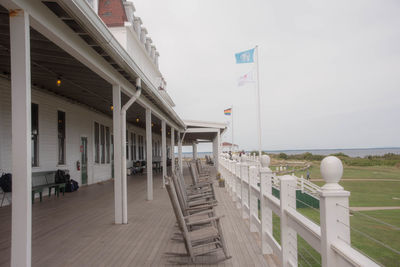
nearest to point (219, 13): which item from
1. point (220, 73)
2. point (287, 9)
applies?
point (287, 9)

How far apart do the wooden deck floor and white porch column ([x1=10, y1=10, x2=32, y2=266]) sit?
1.27 meters

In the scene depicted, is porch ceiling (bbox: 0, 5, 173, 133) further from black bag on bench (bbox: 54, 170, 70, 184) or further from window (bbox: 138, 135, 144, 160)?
window (bbox: 138, 135, 144, 160)

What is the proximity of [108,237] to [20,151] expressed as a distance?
2709 mm

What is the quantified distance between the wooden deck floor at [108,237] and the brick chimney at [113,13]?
10176mm

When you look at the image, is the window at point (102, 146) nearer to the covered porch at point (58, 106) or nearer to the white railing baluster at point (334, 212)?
the covered porch at point (58, 106)

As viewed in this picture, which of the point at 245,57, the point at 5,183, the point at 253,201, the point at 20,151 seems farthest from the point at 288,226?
the point at 245,57

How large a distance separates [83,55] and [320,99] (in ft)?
137

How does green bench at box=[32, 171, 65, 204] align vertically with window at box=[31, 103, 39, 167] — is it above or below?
below

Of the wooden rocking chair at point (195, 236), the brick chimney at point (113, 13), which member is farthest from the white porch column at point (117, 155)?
the brick chimney at point (113, 13)

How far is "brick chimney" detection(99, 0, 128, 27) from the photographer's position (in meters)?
15.4

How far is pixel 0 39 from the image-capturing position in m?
4.50

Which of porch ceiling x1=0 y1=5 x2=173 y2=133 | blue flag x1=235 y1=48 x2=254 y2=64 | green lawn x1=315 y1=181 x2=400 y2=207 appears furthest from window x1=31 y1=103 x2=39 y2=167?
green lawn x1=315 y1=181 x2=400 y2=207

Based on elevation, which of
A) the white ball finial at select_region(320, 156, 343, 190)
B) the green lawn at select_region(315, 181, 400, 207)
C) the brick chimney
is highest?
the brick chimney

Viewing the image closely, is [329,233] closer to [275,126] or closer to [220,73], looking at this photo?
[220,73]
